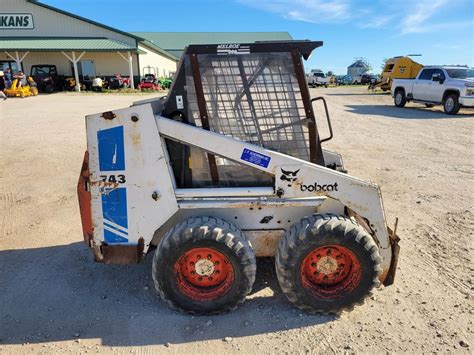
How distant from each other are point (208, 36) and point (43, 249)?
64.4 m

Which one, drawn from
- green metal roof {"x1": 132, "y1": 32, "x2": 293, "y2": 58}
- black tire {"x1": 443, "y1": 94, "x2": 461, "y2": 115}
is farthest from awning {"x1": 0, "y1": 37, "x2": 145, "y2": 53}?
green metal roof {"x1": 132, "y1": 32, "x2": 293, "y2": 58}

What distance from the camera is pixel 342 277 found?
3250 mm

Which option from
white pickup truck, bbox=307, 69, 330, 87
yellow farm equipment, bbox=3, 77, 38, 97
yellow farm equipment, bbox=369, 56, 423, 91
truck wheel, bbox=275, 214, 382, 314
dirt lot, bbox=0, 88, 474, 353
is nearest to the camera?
dirt lot, bbox=0, 88, 474, 353

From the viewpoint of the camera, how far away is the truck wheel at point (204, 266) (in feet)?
9.95

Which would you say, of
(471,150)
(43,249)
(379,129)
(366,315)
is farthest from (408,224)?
(379,129)

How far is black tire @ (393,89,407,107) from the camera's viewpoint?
62.7 ft

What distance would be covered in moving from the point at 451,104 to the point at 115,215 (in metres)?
16.6

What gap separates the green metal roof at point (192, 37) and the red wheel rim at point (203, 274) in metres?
61.3

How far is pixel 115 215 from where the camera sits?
320cm

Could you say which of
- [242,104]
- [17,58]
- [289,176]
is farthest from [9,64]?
[289,176]

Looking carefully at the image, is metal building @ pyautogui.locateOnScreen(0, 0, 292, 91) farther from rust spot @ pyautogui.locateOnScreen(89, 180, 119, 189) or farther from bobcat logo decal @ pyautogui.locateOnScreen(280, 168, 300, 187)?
bobcat logo decal @ pyautogui.locateOnScreen(280, 168, 300, 187)

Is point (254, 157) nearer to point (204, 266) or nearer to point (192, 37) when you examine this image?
point (204, 266)

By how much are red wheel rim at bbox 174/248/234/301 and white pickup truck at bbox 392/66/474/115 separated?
15.6 m

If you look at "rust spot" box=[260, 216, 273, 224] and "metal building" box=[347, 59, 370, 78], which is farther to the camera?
"metal building" box=[347, 59, 370, 78]
